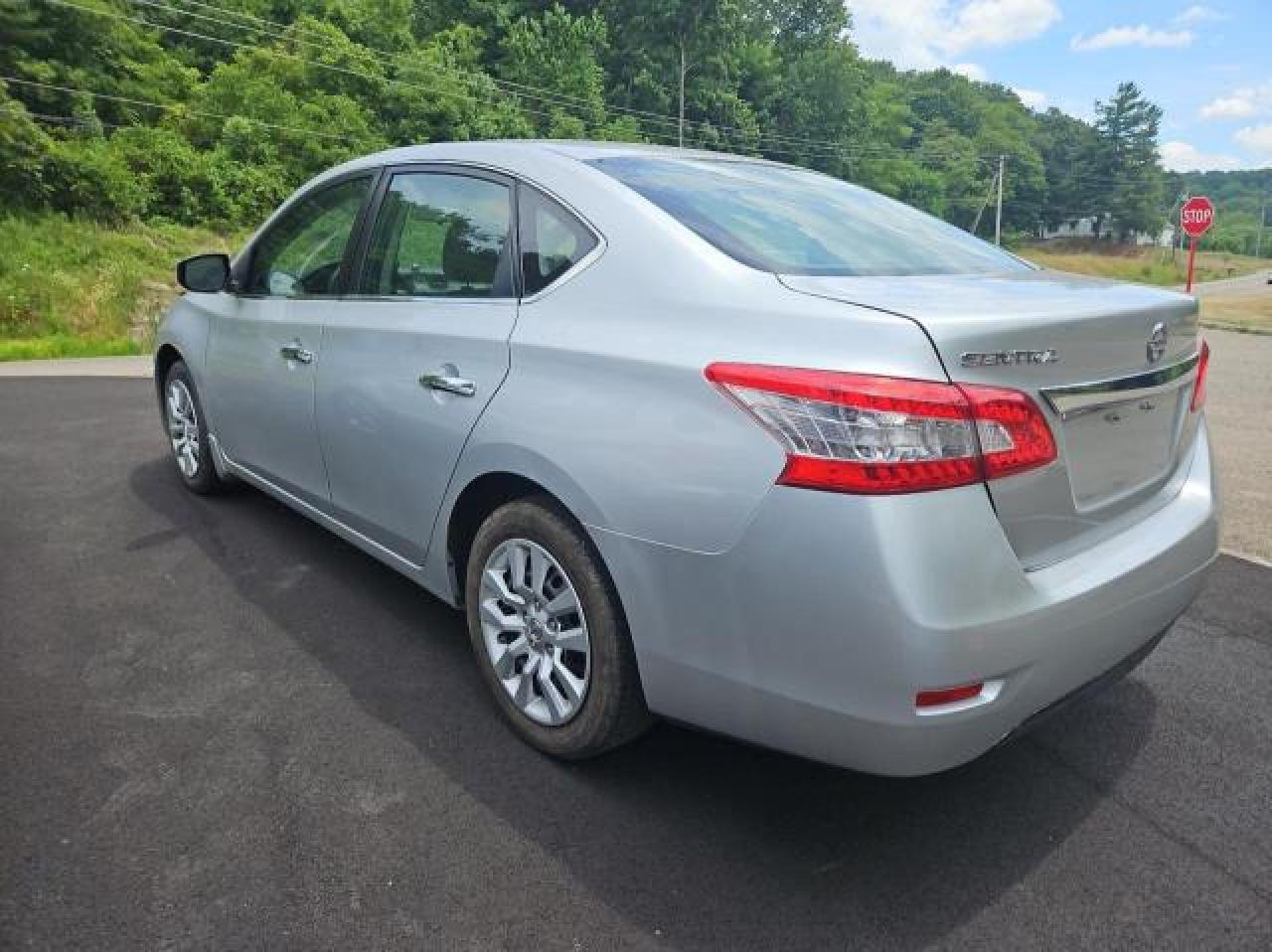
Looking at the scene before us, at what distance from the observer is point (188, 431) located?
4582mm

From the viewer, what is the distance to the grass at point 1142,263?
7492 cm

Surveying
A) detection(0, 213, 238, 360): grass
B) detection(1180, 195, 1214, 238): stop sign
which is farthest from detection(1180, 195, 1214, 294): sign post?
detection(0, 213, 238, 360): grass

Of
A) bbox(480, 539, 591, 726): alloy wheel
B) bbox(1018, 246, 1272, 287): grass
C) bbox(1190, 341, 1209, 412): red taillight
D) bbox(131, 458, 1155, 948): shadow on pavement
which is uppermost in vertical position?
bbox(1190, 341, 1209, 412): red taillight

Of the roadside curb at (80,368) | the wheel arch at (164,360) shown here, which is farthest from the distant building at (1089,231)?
the wheel arch at (164,360)

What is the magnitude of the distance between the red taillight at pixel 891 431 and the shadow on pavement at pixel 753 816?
0.94 m

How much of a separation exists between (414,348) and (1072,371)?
180 cm

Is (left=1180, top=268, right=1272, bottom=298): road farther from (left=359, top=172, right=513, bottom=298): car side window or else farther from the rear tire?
(left=359, top=172, right=513, bottom=298): car side window

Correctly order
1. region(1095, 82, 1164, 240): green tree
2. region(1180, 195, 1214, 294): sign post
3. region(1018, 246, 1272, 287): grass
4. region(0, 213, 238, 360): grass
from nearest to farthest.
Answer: region(0, 213, 238, 360): grass
region(1180, 195, 1214, 294): sign post
region(1018, 246, 1272, 287): grass
region(1095, 82, 1164, 240): green tree

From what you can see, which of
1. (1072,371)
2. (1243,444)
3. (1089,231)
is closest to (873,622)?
(1072,371)

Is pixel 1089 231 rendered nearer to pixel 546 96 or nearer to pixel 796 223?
pixel 546 96

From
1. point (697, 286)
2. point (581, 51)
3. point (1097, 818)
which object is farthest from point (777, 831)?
point (581, 51)

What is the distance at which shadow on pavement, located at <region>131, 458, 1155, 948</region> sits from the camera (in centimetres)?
188

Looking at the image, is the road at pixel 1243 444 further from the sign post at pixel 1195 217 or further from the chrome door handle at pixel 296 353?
the sign post at pixel 1195 217

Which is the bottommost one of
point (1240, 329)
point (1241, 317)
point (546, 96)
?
point (1241, 317)
